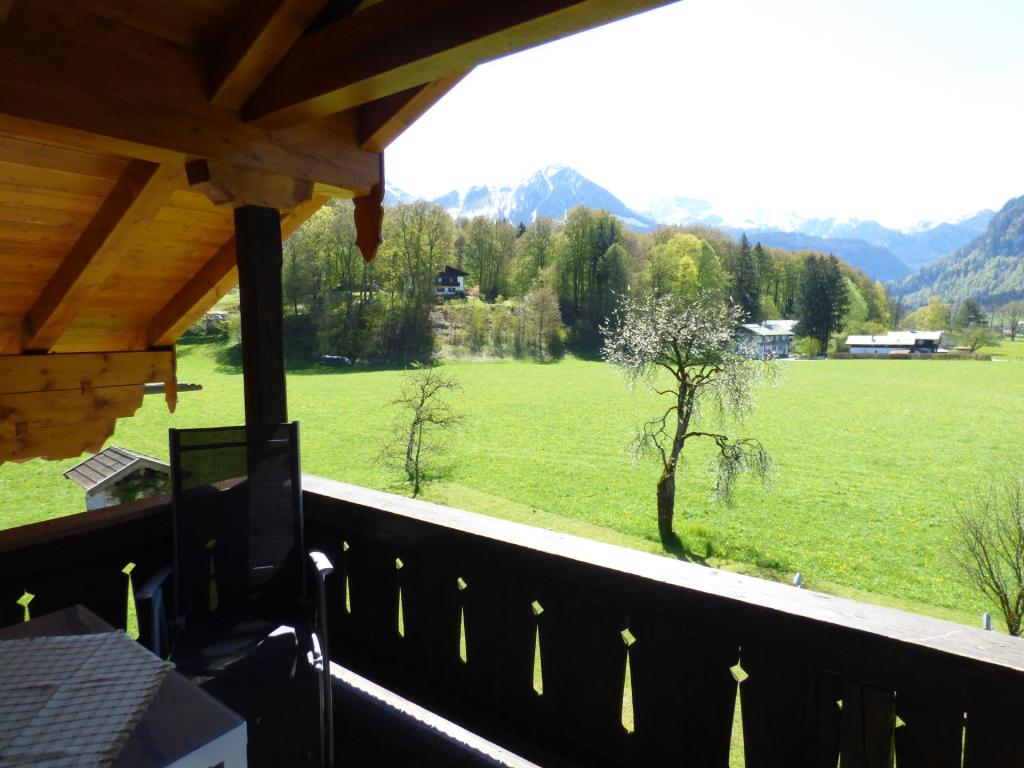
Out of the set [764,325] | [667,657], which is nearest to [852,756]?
[667,657]

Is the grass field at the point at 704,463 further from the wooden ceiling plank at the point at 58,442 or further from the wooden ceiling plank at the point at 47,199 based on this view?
the wooden ceiling plank at the point at 47,199

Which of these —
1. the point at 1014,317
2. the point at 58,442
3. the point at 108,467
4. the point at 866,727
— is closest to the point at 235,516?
the point at 866,727

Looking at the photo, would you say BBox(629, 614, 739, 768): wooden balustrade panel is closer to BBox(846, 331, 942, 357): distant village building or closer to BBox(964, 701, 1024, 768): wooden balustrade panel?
BBox(964, 701, 1024, 768): wooden balustrade panel

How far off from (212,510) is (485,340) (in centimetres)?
2930

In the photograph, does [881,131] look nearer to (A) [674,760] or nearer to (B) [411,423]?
(B) [411,423]

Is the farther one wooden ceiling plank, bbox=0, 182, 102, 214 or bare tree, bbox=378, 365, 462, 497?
bare tree, bbox=378, 365, 462, 497

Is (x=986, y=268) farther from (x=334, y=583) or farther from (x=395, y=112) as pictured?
(x=334, y=583)

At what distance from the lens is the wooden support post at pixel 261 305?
73.4 inches

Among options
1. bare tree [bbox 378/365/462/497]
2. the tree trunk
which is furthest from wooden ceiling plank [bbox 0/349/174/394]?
bare tree [bbox 378/365/462/497]

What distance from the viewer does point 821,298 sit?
121ft

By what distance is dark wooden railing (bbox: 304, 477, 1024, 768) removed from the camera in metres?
0.89

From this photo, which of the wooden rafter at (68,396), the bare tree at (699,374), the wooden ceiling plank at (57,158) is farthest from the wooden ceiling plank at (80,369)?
the bare tree at (699,374)

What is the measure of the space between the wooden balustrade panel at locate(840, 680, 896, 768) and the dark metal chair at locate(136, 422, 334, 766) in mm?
1142

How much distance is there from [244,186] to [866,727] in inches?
79.0
